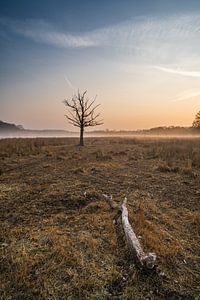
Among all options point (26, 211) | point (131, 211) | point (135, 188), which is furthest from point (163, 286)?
point (135, 188)

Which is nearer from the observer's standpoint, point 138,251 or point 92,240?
point 138,251

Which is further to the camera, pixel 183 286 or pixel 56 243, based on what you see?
pixel 56 243

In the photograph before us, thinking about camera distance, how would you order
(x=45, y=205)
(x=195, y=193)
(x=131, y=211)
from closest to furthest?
(x=131, y=211)
(x=45, y=205)
(x=195, y=193)

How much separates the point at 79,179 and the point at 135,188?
2684 mm

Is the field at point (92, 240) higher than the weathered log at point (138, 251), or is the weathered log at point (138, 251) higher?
the weathered log at point (138, 251)

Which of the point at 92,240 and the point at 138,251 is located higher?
the point at 138,251

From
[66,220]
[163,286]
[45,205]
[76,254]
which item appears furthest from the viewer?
[45,205]

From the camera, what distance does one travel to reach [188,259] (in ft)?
14.7

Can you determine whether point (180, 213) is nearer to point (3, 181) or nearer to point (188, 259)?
point (188, 259)

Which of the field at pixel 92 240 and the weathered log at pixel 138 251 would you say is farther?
the weathered log at pixel 138 251

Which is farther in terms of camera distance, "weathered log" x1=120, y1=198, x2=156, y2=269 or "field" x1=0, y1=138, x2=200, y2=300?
"weathered log" x1=120, y1=198, x2=156, y2=269

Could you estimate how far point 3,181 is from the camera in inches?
390

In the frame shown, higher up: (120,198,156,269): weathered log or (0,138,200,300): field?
(120,198,156,269): weathered log

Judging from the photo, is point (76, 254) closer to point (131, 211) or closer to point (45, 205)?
point (131, 211)
